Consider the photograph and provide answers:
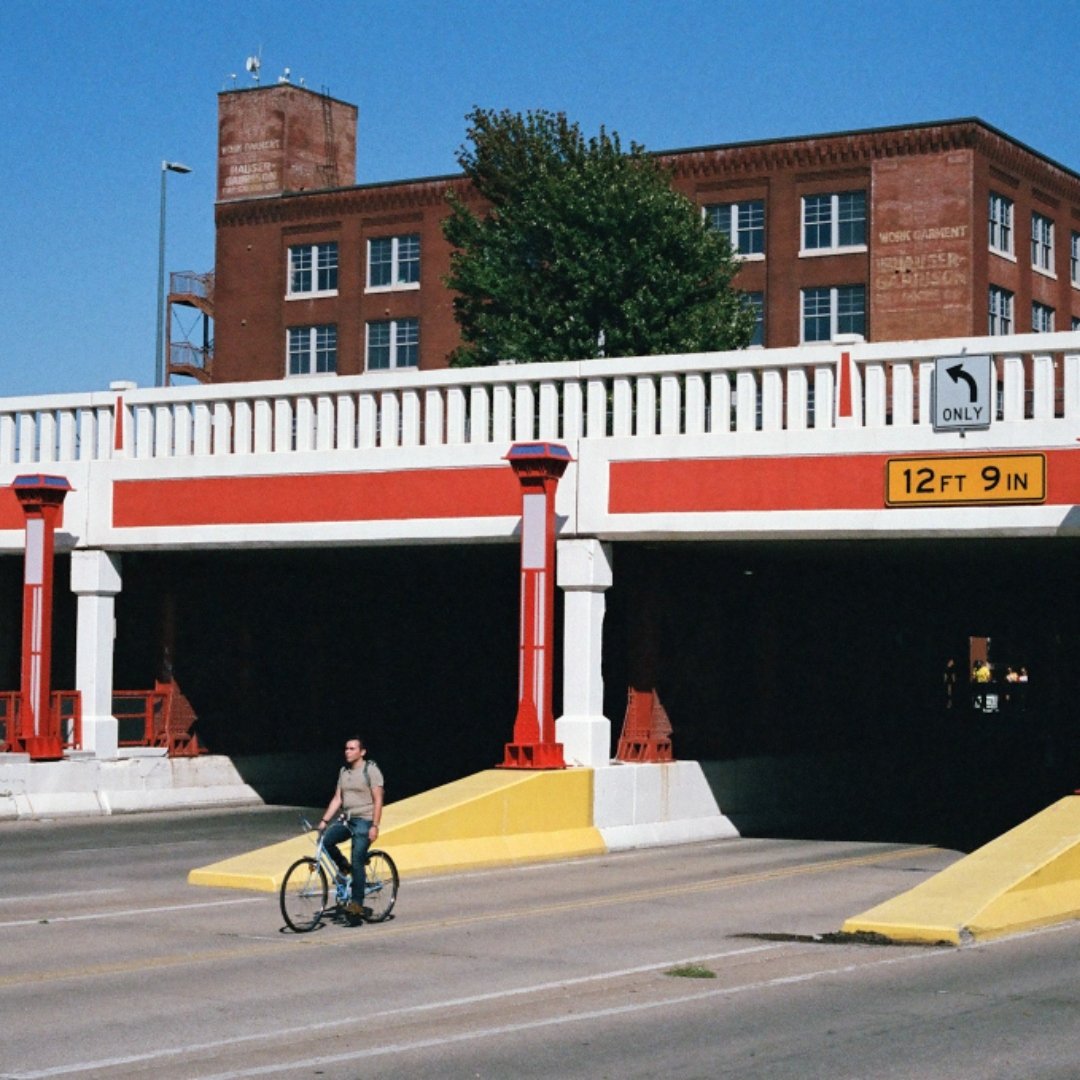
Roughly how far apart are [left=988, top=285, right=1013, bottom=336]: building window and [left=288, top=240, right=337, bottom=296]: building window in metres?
24.7

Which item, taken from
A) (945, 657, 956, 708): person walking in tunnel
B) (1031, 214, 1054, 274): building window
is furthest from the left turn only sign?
(1031, 214, 1054, 274): building window

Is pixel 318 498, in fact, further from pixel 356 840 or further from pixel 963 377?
pixel 356 840

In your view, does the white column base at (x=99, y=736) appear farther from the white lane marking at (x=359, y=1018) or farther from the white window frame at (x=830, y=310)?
the white window frame at (x=830, y=310)

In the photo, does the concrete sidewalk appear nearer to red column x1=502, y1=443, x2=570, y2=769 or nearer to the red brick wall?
red column x1=502, y1=443, x2=570, y2=769

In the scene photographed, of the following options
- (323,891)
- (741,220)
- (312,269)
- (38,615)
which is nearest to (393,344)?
(312,269)

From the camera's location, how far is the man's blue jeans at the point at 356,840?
18.7 meters

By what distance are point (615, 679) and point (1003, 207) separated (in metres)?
32.2

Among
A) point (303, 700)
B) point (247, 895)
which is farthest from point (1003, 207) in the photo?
point (247, 895)

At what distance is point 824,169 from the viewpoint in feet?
204

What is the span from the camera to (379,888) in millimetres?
19281

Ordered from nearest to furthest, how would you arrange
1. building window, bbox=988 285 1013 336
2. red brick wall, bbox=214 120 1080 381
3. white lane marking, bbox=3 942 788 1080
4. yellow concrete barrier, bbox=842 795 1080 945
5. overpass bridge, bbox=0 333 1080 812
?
white lane marking, bbox=3 942 788 1080 < yellow concrete barrier, bbox=842 795 1080 945 < overpass bridge, bbox=0 333 1080 812 < red brick wall, bbox=214 120 1080 381 < building window, bbox=988 285 1013 336

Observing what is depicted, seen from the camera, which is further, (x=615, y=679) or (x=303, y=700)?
(x=303, y=700)

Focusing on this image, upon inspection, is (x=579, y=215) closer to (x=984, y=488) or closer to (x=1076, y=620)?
(x=1076, y=620)

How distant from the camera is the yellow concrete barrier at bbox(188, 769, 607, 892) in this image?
22250mm
